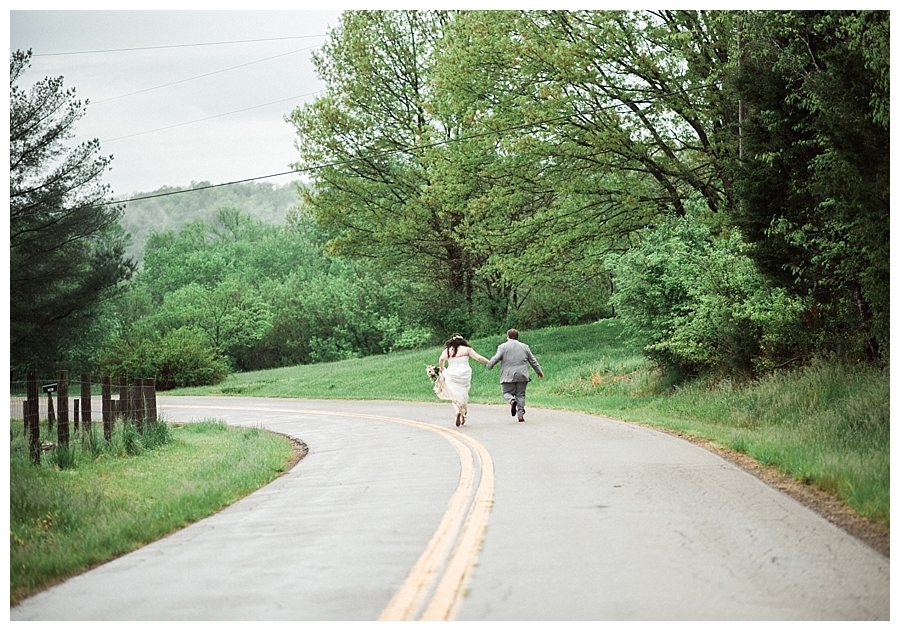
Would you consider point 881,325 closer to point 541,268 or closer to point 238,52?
point 238,52

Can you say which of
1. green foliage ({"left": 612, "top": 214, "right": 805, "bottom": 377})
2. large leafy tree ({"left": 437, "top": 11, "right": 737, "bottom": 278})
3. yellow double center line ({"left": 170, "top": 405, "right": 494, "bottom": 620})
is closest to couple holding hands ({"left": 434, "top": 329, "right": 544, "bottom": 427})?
green foliage ({"left": 612, "top": 214, "right": 805, "bottom": 377})

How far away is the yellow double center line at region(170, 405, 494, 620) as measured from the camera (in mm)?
5254

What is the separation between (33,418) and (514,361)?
8.99m

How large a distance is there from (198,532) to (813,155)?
12.1 meters

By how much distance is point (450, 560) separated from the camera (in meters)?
6.42

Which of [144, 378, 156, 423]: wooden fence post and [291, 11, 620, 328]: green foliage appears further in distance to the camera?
[291, 11, 620, 328]: green foliage

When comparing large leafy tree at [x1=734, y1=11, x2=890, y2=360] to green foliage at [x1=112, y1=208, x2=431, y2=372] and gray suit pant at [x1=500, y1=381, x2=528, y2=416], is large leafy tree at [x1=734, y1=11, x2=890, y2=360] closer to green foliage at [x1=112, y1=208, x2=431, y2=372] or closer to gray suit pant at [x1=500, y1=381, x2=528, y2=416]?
gray suit pant at [x1=500, y1=381, x2=528, y2=416]

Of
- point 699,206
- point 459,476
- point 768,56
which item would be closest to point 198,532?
point 459,476

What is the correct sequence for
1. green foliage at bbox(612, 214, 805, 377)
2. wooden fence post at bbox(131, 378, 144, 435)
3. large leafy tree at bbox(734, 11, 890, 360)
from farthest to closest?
green foliage at bbox(612, 214, 805, 377), wooden fence post at bbox(131, 378, 144, 435), large leafy tree at bbox(734, 11, 890, 360)

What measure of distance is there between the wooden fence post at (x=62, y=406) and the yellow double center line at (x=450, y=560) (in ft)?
22.4

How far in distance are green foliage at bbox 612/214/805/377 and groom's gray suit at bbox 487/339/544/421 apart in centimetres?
374

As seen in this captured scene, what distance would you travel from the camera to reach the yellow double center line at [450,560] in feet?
17.2

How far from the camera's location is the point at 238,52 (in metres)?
19.1

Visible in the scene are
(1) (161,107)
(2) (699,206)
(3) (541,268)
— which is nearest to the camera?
(2) (699,206)
